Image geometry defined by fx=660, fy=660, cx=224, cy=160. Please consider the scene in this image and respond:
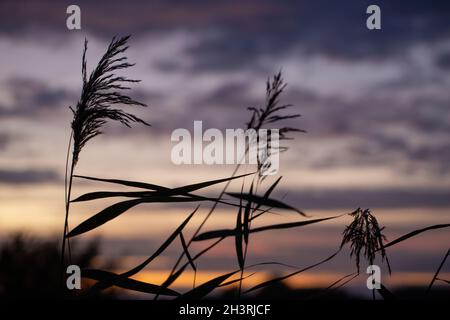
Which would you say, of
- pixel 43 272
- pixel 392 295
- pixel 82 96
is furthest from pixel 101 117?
pixel 43 272

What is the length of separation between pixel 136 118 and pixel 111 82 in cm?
28

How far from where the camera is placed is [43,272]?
34.7 ft

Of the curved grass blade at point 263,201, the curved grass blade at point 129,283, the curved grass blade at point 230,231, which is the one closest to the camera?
the curved grass blade at point 263,201

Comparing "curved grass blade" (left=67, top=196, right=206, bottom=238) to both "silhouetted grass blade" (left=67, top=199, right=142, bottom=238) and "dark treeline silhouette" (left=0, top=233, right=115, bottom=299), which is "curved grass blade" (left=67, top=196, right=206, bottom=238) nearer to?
"silhouetted grass blade" (left=67, top=199, right=142, bottom=238)

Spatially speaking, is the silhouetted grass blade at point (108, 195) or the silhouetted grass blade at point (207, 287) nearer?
the silhouetted grass blade at point (207, 287)

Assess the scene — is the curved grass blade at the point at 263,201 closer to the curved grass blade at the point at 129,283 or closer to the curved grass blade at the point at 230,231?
the curved grass blade at the point at 230,231

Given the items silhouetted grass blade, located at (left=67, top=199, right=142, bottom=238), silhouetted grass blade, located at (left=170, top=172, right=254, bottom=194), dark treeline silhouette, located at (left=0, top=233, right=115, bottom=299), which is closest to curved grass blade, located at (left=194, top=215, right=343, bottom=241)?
silhouetted grass blade, located at (left=170, top=172, right=254, bottom=194)

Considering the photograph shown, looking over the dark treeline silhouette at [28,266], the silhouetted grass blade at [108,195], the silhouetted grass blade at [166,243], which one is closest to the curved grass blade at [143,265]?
the silhouetted grass blade at [166,243]

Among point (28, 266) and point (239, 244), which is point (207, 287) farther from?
point (28, 266)

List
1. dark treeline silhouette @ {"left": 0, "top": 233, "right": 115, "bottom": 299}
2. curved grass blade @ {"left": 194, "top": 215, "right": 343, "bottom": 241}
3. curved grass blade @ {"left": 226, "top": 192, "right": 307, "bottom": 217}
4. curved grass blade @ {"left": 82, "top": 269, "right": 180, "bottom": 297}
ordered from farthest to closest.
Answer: dark treeline silhouette @ {"left": 0, "top": 233, "right": 115, "bottom": 299}, curved grass blade @ {"left": 82, "top": 269, "right": 180, "bottom": 297}, curved grass blade @ {"left": 194, "top": 215, "right": 343, "bottom": 241}, curved grass blade @ {"left": 226, "top": 192, "right": 307, "bottom": 217}

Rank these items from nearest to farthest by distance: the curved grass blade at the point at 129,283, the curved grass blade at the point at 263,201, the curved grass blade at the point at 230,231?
1. the curved grass blade at the point at 263,201
2. the curved grass blade at the point at 230,231
3. the curved grass blade at the point at 129,283

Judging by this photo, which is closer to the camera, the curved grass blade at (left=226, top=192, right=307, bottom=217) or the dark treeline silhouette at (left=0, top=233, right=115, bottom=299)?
the curved grass blade at (left=226, top=192, right=307, bottom=217)

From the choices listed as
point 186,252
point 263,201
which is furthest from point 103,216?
point 263,201
